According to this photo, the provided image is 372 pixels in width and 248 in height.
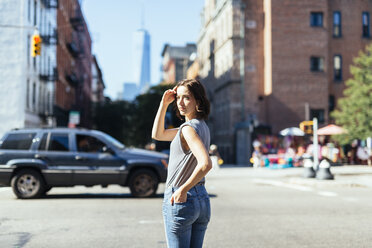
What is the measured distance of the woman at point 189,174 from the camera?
3285 millimetres

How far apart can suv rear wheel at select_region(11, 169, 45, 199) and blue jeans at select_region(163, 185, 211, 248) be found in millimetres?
9718

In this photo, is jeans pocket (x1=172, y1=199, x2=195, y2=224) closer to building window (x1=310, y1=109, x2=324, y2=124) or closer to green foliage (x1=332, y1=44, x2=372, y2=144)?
green foliage (x1=332, y1=44, x2=372, y2=144)

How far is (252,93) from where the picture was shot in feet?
148

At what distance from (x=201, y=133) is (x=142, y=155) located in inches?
382

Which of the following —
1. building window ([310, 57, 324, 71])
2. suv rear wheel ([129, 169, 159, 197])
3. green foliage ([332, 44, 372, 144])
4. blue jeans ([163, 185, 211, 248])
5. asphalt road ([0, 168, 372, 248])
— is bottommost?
asphalt road ([0, 168, 372, 248])

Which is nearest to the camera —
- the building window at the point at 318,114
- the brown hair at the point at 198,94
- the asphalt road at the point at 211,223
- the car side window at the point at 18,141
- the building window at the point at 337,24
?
the brown hair at the point at 198,94

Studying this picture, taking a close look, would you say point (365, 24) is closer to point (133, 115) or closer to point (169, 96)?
point (133, 115)

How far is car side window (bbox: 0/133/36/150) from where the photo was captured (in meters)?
12.8

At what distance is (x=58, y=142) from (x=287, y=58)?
33.7 meters

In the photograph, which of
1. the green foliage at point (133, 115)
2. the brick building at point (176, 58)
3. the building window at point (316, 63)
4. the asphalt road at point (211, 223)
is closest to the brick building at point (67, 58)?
the green foliage at point (133, 115)

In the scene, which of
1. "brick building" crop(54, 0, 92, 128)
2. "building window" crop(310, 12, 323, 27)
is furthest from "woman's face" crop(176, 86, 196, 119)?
"building window" crop(310, 12, 323, 27)

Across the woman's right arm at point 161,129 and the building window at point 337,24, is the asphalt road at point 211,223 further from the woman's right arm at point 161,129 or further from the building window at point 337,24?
the building window at point 337,24

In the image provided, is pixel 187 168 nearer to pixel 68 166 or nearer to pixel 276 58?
pixel 68 166

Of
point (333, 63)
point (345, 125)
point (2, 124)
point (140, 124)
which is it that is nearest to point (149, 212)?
point (2, 124)
